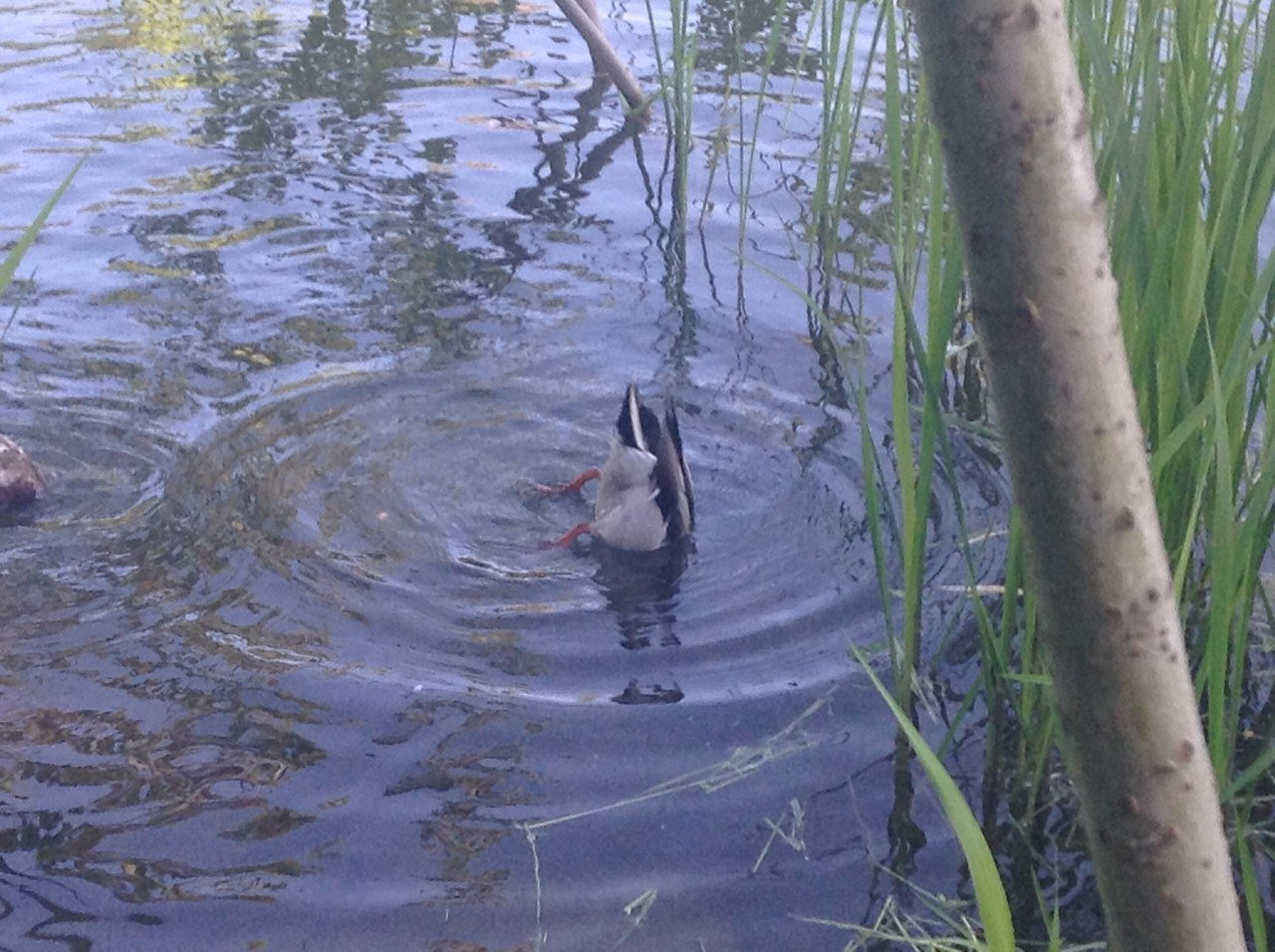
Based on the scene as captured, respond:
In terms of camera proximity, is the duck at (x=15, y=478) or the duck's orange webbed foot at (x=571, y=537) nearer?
the duck at (x=15, y=478)

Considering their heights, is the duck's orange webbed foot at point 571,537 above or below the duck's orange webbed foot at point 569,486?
below

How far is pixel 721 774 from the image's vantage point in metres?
3.33

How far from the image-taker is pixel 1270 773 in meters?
2.99

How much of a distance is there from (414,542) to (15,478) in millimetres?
1319

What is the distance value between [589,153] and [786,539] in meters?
3.78

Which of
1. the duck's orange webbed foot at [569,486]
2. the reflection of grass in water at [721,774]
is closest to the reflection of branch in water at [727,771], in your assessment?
the reflection of grass in water at [721,774]

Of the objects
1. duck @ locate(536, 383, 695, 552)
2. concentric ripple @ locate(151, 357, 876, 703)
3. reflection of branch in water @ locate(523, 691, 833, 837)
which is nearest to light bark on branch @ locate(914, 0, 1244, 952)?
reflection of branch in water @ locate(523, 691, 833, 837)

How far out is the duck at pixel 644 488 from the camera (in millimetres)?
4668

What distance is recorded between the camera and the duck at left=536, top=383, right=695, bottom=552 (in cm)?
467

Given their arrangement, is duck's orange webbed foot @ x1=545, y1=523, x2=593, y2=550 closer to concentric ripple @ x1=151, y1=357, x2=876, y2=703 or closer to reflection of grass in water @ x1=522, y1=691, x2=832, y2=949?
concentric ripple @ x1=151, y1=357, x2=876, y2=703

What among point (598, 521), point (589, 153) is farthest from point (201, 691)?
point (589, 153)

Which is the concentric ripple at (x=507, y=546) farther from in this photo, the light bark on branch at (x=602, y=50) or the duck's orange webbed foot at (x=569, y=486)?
the light bark on branch at (x=602, y=50)

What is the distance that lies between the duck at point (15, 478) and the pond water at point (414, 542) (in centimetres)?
11

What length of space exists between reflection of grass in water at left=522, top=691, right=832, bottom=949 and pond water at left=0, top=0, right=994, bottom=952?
0.01 meters
